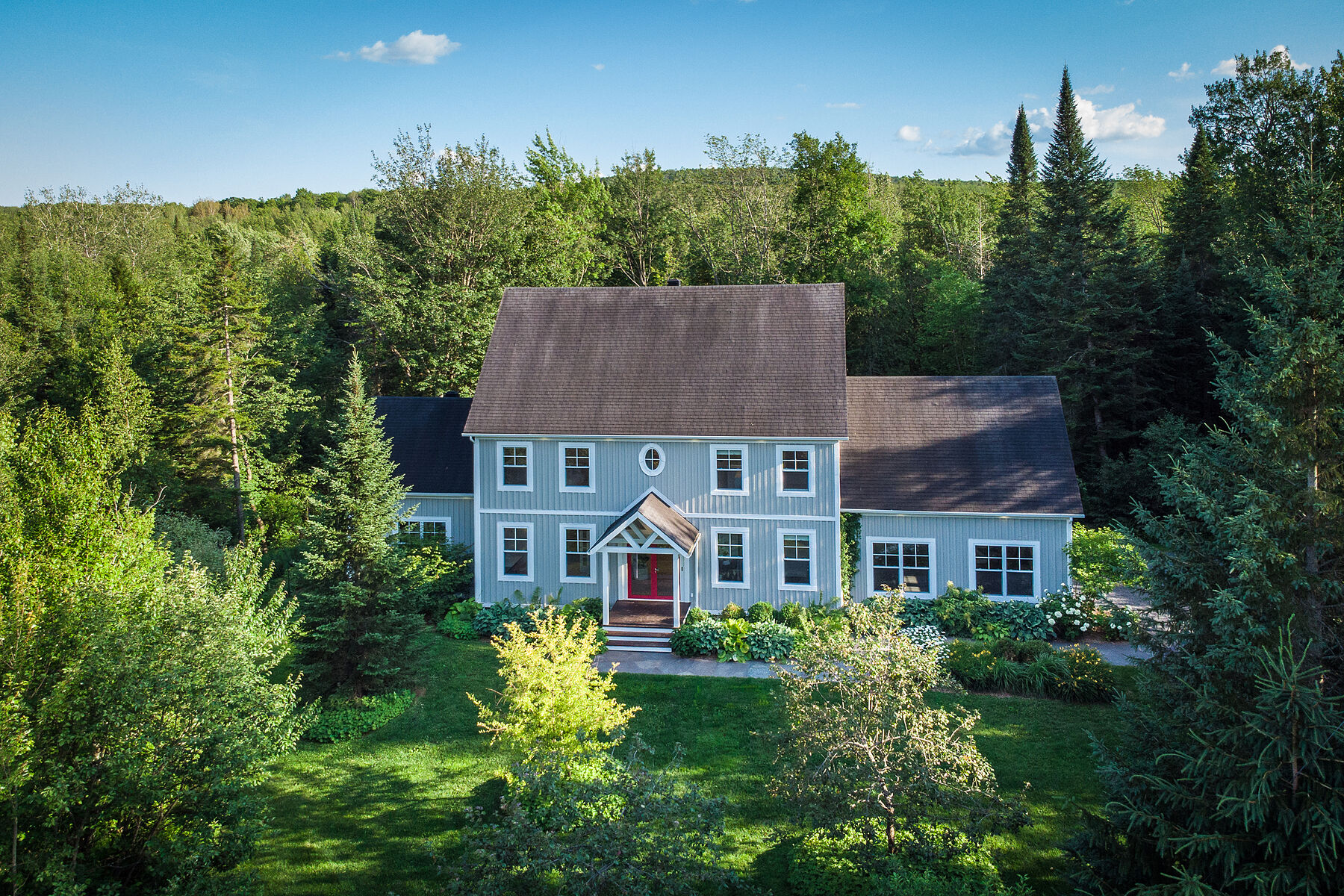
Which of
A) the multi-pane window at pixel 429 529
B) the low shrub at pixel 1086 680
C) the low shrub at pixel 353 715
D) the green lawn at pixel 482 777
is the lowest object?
the green lawn at pixel 482 777

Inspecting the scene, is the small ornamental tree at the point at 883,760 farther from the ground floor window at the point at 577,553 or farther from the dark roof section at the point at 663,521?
the ground floor window at the point at 577,553

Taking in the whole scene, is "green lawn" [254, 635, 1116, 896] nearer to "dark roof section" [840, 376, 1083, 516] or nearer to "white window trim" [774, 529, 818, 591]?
"white window trim" [774, 529, 818, 591]

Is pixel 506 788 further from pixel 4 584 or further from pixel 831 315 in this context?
pixel 831 315

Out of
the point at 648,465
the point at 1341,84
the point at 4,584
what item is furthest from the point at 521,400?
the point at 1341,84

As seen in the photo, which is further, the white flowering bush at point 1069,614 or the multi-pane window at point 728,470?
the multi-pane window at point 728,470

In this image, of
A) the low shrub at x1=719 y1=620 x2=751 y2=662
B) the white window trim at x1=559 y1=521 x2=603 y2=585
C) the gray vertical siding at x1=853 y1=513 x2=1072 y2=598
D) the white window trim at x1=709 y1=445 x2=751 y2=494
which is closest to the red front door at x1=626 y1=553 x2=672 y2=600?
the white window trim at x1=559 y1=521 x2=603 y2=585

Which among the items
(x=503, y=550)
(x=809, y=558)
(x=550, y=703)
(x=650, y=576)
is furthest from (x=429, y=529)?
(x=550, y=703)

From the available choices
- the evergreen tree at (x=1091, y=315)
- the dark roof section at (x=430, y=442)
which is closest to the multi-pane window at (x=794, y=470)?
the dark roof section at (x=430, y=442)
